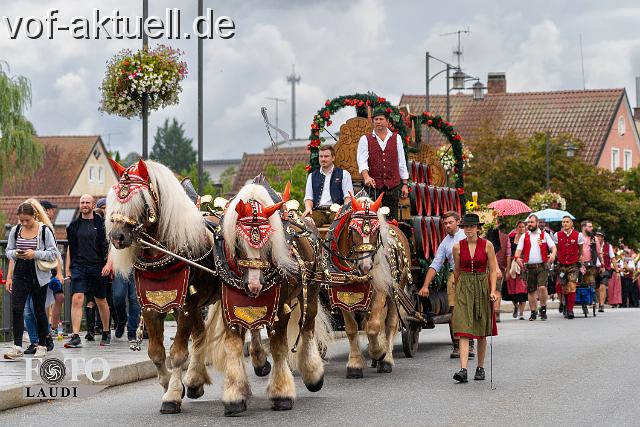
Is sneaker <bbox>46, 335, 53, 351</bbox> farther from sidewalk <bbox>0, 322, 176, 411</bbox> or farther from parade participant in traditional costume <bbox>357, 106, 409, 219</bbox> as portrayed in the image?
parade participant in traditional costume <bbox>357, 106, 409, 219</bbox>

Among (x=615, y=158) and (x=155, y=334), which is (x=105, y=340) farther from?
(x=615, y=158)

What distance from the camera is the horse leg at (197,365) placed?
36.7 feet

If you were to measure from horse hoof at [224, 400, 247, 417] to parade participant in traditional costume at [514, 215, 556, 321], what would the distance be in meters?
14.6

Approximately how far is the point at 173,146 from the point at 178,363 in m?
147

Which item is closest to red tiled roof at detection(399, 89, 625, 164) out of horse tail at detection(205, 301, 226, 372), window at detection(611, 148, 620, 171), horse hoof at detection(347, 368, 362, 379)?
window at detection(611, 148, 620, 171)

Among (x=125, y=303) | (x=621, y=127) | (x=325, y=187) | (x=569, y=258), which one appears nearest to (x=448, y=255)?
(x=325, y=187)

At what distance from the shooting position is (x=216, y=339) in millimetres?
11289

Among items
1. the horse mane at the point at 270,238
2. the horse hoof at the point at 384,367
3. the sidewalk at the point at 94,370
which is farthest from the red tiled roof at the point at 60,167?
the horse mane at the point at 270,238

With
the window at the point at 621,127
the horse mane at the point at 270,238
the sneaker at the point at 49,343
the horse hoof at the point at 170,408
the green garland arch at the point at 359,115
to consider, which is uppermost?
the window at the point at 621,127

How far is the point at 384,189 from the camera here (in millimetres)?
15781

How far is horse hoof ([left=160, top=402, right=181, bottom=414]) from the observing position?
34.8 ft

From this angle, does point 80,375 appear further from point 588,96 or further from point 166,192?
point 588,96

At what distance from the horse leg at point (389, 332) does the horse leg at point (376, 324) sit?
0.25 metres

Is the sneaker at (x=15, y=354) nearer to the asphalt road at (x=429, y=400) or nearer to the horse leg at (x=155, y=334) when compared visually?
the asphalt road at (x=429, y=400)
